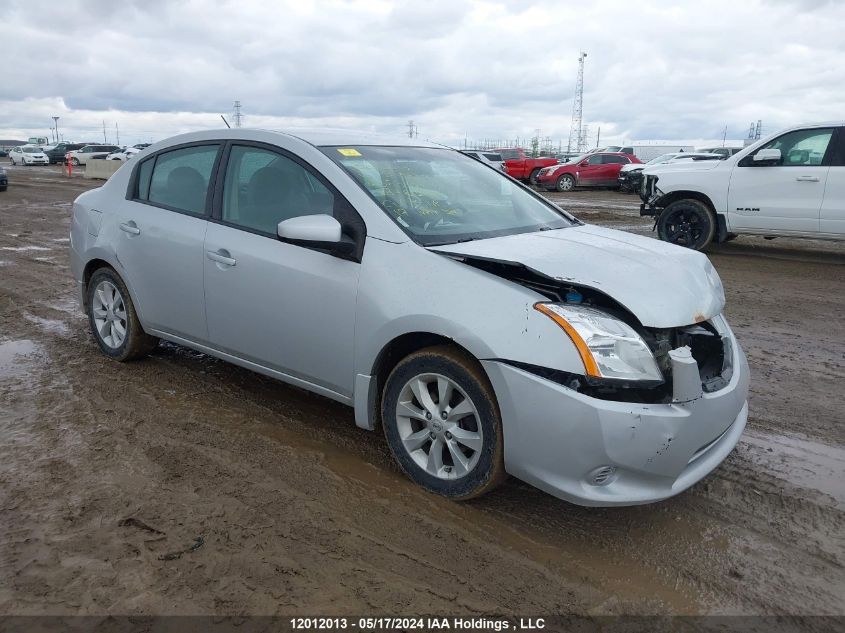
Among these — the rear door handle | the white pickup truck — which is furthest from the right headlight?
the white pickup truck

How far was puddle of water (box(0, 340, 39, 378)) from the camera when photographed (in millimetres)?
4836

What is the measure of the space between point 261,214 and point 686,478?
2.61 metres

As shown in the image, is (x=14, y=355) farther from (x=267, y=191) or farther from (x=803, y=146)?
(x=803, y=146)

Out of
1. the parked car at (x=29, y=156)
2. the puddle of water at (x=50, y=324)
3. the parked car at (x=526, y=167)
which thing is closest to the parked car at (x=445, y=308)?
the puddle of water at (x=50, y=324)

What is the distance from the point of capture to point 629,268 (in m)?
3.13

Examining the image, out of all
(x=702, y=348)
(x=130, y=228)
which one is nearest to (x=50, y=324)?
(x=130, y=228)

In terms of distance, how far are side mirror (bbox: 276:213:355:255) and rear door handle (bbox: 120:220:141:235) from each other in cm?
169

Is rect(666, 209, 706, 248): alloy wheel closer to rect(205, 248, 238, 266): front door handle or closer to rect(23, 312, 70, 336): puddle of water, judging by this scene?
rect(205, 248, 238, 266): front door handle

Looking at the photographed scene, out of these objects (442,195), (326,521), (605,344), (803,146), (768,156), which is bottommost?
(326,521)

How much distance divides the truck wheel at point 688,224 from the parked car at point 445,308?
21.8 ft

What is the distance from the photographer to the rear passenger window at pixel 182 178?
4273 millimetres

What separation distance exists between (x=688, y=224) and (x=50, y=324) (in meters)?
8.74

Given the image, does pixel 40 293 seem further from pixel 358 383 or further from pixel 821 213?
pixel 821 213

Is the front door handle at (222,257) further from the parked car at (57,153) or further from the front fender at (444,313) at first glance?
the parked car at (57,153)
